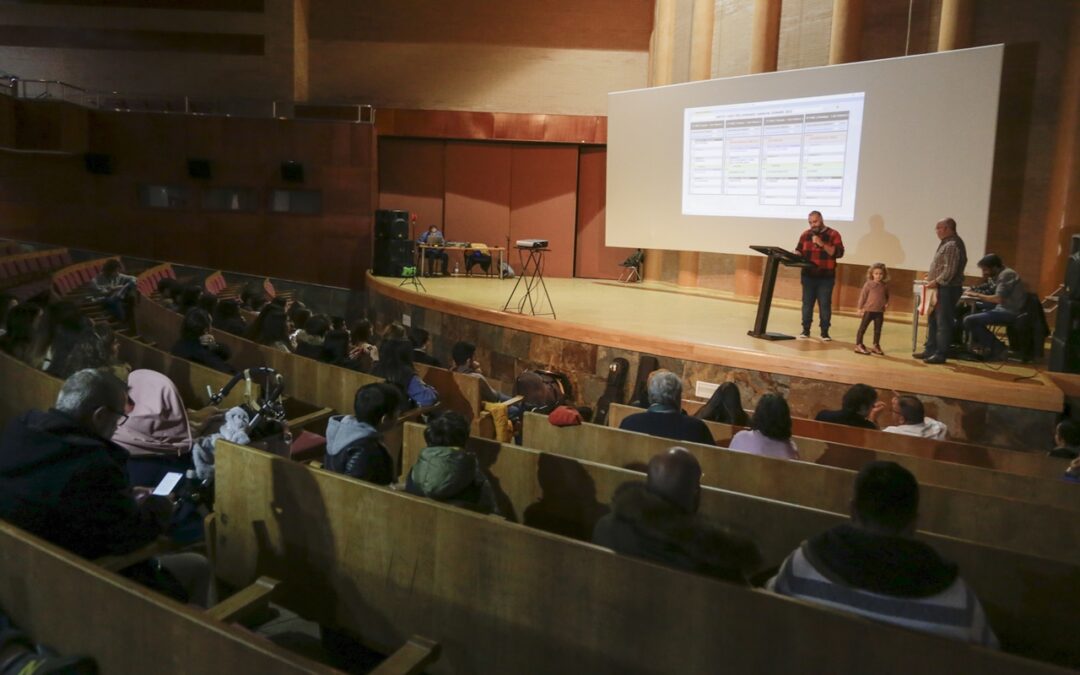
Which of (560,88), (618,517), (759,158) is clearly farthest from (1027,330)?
(560,88)

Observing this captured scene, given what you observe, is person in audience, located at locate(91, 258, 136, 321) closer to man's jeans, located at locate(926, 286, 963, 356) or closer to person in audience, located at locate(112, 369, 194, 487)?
person in audience, located at locate(112, 369, 194, 487)

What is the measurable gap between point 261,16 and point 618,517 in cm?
1319

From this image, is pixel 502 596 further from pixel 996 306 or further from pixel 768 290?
pixel 996 306

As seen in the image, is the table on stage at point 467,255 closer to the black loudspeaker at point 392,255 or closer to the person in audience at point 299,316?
the black loudspeaker at point 392,255

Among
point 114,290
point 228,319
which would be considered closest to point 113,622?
point 228,319

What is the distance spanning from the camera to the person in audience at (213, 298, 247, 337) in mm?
6336

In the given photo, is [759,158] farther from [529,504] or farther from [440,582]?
[440,582]

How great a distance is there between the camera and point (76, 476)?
87.7 inches

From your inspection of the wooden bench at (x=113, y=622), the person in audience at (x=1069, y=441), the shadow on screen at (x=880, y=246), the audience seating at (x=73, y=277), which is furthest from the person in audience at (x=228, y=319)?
the shadow on screen at (x=880, y=246)

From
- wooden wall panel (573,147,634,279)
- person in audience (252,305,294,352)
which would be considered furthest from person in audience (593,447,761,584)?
wooden wall panel (573,147,634,279)

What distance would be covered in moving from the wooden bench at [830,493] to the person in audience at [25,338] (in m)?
2.91

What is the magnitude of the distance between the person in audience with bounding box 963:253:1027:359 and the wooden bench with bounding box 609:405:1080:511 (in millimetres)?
2802

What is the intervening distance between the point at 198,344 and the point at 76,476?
2.85 metres

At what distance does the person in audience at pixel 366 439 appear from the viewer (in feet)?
10.1
